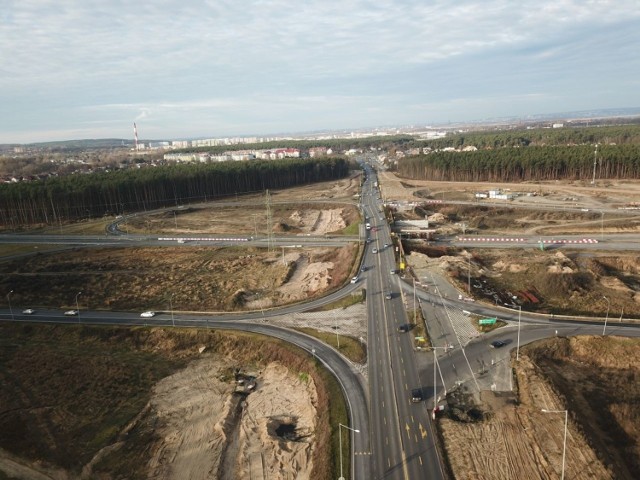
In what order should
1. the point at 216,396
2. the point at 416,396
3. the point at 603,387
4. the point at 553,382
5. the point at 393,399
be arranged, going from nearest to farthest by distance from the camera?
the point at 416,396
the point at 393,399
the point at 553,382
the point at 603,387
the point at 216,396

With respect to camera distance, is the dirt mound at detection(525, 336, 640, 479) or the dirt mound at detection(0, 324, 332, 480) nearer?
the dirt mound at detection(525, 336, 640, 479)

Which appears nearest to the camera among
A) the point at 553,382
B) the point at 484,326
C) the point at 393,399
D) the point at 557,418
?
the point at 557,418

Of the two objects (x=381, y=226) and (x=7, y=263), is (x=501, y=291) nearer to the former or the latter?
(x=381, y=226)

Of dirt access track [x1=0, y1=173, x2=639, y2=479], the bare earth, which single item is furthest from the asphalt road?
the bare earth

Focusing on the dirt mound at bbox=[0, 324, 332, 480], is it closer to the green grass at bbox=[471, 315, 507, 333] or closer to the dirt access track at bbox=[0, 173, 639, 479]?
the dirt access track at bbox=[0, 173, 639, 479]

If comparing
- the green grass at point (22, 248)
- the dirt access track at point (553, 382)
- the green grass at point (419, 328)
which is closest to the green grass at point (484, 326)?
the dirt access track at point (553, 382)

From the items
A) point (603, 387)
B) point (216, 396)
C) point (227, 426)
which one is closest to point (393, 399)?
point (227, 426)

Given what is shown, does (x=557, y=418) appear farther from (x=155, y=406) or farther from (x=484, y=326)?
(x=155, y=406)

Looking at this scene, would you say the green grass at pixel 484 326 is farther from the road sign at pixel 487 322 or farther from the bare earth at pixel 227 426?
the bare earth at pixel 227 426

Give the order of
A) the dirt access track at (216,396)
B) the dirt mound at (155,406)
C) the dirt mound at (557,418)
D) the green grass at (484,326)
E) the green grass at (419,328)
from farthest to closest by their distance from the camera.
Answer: the green grass at (484,326) → the green grass at (419,328) → the dirt mound at (155,406) → the dirt access track at (216,396) → the dirt mound at (557,418)

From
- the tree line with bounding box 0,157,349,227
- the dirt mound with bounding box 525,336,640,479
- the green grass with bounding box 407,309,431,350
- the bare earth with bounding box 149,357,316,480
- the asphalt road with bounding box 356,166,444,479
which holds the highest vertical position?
the tree line with bounding box 0,157,349,227

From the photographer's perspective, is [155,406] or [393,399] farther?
[155,406]

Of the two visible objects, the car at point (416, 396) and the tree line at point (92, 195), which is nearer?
the car at point (416, 396)
